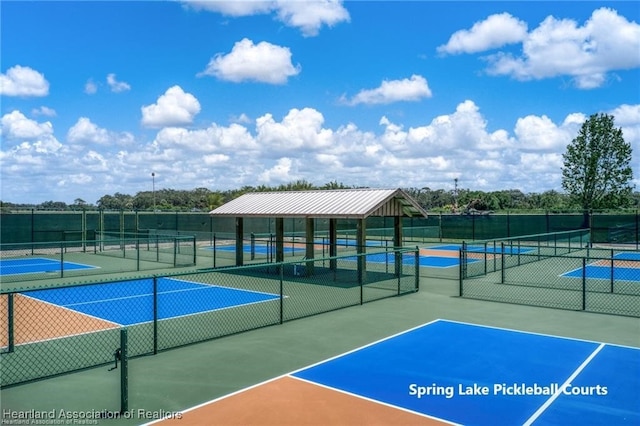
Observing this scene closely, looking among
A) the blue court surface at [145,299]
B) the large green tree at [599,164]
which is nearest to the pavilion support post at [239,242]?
the blue court surface at [145,299]

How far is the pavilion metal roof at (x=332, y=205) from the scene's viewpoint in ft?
61.1

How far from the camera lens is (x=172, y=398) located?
24.4 feet

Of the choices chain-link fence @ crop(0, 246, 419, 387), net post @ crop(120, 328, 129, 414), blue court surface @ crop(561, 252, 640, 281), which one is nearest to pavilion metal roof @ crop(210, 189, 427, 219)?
chain-link fence @ crop(0, 246, 419, 387)

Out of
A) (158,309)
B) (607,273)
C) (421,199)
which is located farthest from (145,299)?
(421,199)

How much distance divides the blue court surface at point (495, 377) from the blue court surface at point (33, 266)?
727 inches

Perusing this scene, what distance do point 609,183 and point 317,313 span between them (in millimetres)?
41004

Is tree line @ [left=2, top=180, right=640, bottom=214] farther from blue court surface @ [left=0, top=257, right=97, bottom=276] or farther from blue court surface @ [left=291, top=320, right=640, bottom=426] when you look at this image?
blue court surface @ [left=291, top=320, right=640, bottom=426]

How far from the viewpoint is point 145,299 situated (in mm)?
15852

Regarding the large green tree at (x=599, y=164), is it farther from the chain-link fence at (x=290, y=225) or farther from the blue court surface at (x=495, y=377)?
the blue court surface at (x=495, y=377)

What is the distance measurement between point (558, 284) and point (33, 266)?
918 inches

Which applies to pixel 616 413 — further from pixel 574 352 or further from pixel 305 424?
pixel 305 424

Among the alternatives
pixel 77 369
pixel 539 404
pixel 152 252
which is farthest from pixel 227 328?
pixel 152 252

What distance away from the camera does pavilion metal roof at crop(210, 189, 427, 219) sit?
18.6m

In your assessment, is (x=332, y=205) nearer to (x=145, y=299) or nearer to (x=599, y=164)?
(x=145, y=299)
